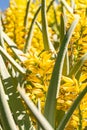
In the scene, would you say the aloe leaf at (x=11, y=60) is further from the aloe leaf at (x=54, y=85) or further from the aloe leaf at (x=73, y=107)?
the aloe leaf at (x=73, y=107)

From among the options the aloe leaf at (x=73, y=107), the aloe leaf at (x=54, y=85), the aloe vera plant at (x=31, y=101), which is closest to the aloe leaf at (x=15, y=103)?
the aloe vera plant at (x=31, y=101)

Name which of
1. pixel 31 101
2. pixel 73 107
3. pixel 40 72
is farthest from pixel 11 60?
pixel 73 107

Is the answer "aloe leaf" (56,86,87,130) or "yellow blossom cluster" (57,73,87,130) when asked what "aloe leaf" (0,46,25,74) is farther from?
"aloe leaf" (56,86,87,130)

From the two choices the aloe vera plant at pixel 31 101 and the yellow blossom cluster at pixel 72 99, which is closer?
the aloe vera plant at pixel 31 101

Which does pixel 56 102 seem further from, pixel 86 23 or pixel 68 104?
pixel 86 23

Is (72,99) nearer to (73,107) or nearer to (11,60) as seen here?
(73,107)

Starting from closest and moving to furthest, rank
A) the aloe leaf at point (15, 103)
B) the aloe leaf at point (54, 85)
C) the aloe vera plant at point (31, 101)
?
the aloe vera plant at point (31, 101)
the aloe leaf at point (54, 85)
the aloe leaf at point (15, 103)

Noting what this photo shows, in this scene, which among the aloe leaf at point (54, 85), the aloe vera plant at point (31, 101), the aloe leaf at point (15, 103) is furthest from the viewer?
the aloe leaf at point (15, 103)

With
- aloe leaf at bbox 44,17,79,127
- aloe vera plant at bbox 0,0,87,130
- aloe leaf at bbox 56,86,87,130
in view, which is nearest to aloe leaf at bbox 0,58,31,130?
aloe vera plant at bbox 0,0,87,130

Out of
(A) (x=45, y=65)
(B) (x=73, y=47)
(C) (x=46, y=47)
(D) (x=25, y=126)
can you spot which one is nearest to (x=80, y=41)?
(B) (x=73, y=47)

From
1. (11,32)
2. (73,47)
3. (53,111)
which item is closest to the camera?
(53,111)

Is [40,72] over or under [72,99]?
over
